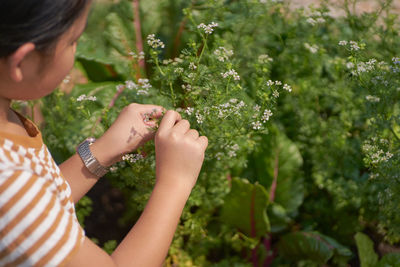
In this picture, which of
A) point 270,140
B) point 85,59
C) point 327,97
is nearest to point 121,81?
point 85,59

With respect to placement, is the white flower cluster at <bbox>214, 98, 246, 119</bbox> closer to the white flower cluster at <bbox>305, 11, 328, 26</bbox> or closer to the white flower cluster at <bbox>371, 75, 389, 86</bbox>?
the white flower cluster at <bbox>371, 75, 389, 86</bbox>

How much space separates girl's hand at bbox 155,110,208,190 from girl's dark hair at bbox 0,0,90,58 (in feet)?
1.36

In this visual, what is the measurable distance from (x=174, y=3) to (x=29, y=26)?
1.65 metres

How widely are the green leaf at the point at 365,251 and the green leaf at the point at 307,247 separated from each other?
0.39ft

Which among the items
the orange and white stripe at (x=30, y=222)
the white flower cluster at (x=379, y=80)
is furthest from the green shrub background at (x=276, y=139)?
the orange and white stripe at (x=30, y=222)

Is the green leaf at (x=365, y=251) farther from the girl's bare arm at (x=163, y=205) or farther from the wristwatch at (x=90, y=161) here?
the wristwatch at (x=90, y=161)

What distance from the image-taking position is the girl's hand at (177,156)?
1.16 meters

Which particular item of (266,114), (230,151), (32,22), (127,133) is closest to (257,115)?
(266,114)

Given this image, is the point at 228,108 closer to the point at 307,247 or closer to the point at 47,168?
the point at 47,168

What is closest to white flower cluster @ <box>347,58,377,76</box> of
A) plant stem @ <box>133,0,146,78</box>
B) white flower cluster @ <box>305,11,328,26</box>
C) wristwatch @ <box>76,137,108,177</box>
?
white flower cluster @ <box>305,11,328,26</box>

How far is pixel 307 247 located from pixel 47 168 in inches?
54.4

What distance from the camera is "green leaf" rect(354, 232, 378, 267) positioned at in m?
1.93

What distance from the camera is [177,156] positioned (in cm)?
117

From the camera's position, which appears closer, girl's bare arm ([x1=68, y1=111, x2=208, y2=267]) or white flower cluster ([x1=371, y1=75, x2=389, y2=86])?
girl's bare arm ([x1=68, y1=111, x2=208, y2=267])
